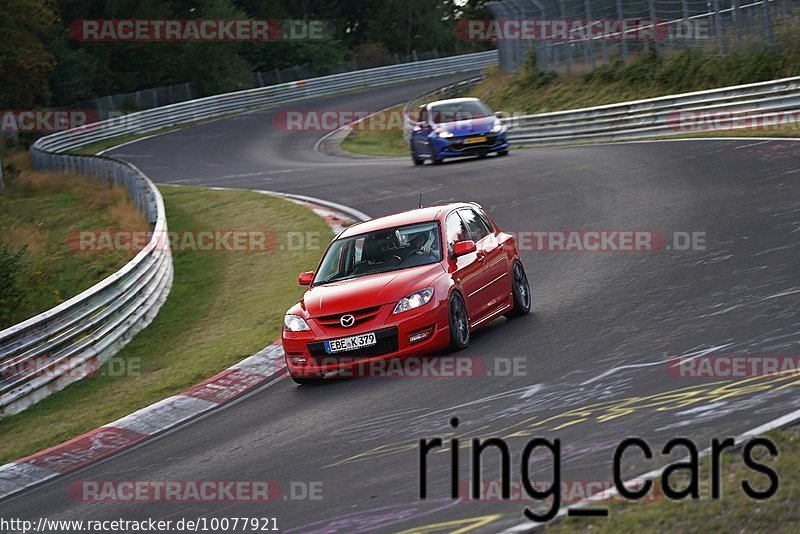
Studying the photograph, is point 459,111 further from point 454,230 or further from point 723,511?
point 723,511

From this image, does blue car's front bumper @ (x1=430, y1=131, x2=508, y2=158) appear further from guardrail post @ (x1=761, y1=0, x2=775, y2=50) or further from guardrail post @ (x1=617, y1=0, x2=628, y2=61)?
guardrail post @ (x1=617, y1=0, x2=628, y2=61)

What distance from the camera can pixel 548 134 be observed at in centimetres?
3291

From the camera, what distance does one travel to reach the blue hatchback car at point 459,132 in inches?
1113

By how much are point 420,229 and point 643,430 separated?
536cm

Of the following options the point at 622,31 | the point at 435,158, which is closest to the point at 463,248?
the point at 435,158

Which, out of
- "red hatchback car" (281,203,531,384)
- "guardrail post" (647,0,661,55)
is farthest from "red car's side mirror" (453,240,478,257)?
"guardrail post" (647,0,661,55)

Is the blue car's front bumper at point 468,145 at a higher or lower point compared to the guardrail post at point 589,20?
lower

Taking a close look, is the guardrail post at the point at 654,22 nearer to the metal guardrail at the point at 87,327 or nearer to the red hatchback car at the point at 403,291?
the metal guardrail at the point at 87,327

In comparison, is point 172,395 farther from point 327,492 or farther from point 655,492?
point 655,492

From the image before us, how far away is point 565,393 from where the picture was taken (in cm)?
844

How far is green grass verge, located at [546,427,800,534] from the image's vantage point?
5.16 metres

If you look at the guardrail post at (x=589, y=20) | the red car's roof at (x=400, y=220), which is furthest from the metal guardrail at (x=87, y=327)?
the guardrail post at (x=589, y=20)

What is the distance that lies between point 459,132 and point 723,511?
23.5m

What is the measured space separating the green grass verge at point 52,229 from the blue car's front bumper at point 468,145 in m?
7.50
